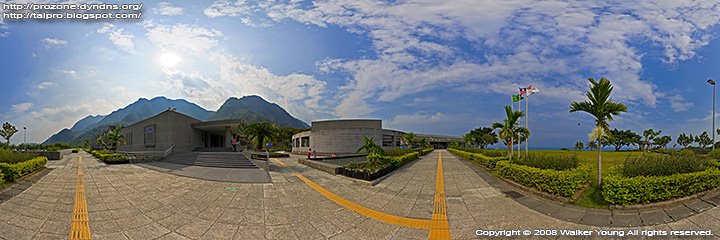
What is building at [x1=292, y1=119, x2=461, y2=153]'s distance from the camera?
3200cm

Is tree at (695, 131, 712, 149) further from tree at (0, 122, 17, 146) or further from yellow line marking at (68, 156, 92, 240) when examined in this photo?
tree at (0, 122, 17, 146)

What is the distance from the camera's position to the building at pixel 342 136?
105 ft

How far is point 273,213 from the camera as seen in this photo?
6234 millimetres

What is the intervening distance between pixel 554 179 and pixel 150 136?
113ft

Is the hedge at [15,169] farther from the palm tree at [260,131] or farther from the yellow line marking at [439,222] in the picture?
the palm tree at [260,131]

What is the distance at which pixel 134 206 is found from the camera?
684 cm

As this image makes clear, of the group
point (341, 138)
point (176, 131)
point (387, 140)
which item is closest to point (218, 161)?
point (176, 131)

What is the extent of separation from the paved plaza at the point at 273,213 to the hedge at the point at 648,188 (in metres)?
0.57

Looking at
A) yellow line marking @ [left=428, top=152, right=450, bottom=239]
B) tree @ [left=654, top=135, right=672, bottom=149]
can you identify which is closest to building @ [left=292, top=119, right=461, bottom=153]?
yellow line marking @ [left=428, top=152, right=450, bottom=239]

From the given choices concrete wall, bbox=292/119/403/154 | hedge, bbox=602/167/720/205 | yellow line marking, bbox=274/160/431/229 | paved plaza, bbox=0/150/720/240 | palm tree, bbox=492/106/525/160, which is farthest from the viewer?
concrete wall, bbox=292/119/403/154

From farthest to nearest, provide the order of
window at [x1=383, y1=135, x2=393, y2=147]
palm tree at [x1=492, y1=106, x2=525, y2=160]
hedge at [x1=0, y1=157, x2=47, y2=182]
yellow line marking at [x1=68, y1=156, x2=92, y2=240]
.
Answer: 1. window at [x1=383, y1=135, x2=393, y2=147]
2. palm tree at [x1=492, y1=106, x2=525, y2=160]
3. hedge at [x1=0, y1=157, x2=47, y2=182]
4. yellow line marking at [x1=68, y1=156, x2=92, y2=240]

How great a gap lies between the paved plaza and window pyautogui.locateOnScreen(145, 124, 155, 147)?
2260 centimetres

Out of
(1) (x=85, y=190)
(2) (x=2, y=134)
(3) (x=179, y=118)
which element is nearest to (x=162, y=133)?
(3) (x=179, y=118)

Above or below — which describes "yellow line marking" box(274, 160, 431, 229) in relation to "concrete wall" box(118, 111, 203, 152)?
below
